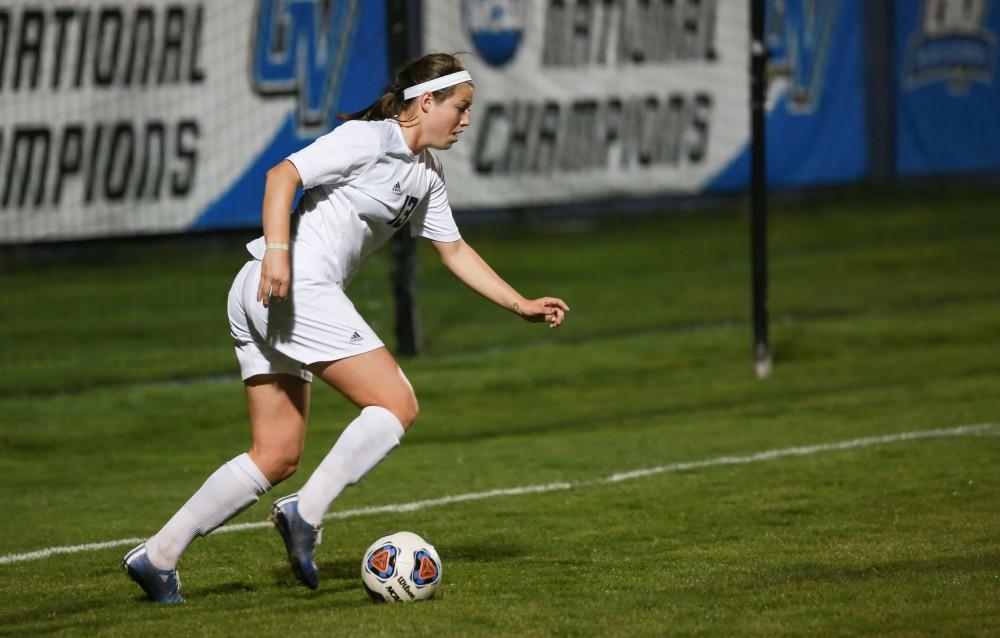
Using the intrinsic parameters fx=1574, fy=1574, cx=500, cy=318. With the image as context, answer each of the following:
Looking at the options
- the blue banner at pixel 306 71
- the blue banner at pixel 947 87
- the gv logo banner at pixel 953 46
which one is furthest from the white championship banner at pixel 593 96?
the gv logo banner at pixel 953 46

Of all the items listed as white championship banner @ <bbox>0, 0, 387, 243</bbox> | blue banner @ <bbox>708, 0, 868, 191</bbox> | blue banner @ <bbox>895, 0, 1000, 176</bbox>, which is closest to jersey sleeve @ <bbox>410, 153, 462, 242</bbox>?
white championship banner @ <bbox>0, 0, 387, 243</bbox>

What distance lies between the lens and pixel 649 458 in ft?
27.7

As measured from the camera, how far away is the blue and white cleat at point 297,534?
521cm

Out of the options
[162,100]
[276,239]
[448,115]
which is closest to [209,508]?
[276,239]

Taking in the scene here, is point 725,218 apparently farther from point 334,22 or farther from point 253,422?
point 253,422

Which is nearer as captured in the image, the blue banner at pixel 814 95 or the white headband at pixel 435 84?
the white headband at pixel 435 84

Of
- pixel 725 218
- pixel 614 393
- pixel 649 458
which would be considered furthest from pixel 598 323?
pixel 725 218

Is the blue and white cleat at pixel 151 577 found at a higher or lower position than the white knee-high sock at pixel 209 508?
lower

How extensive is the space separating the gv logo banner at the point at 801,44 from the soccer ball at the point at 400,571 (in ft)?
29.3

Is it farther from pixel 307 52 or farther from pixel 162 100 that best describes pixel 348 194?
pixel 307 52

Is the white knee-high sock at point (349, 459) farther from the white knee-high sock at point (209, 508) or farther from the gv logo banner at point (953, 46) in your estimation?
A: the gv logo banner at point (953, 46)

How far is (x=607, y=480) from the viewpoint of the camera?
7.87m

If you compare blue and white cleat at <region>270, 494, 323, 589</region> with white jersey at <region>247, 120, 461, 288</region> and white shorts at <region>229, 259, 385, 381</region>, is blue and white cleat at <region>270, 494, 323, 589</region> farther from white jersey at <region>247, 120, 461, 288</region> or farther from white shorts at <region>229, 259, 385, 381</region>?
white jersey at <region>247, 120, 461, 288</region>

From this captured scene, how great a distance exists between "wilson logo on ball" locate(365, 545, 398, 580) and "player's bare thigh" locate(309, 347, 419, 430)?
0.44 meters
